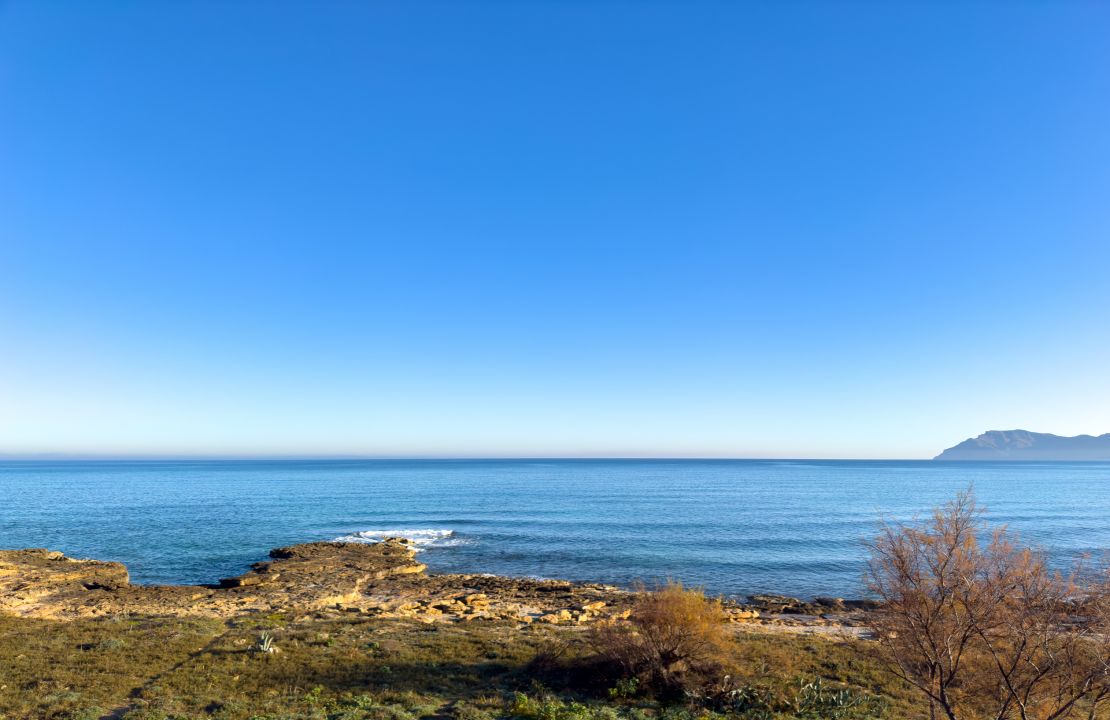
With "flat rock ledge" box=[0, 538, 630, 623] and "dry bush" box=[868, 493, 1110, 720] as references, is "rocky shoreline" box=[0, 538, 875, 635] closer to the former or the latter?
"flat rock ledge" box=[0, 538, 630, 623]

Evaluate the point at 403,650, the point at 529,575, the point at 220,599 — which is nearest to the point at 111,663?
the point at 403,650

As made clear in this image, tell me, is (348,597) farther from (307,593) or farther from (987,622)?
(987,622)

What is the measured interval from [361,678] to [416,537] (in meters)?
43.1

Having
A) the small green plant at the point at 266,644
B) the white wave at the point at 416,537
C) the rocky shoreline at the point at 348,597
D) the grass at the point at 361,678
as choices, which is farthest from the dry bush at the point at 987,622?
the white wave at the point at 416,537

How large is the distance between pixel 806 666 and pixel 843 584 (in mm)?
22767

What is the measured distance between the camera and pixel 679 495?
104 m

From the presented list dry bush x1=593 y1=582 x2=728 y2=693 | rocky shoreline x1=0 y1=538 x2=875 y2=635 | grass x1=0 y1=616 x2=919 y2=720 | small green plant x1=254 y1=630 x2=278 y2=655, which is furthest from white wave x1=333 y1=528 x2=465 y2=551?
dry bush x1=593 y1=582 x2=728 y2=693

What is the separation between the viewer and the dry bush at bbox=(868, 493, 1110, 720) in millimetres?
11469

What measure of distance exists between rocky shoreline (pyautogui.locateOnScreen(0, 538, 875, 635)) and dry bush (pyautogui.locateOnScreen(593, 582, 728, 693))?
9.29m

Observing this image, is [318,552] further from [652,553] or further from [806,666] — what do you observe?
[806,666]

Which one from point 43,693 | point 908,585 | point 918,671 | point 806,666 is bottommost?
point 806,666

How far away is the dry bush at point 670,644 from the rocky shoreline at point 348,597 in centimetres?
929

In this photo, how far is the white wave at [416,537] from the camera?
2164 inches

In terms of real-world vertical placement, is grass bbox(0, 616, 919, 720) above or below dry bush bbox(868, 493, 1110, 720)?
below
